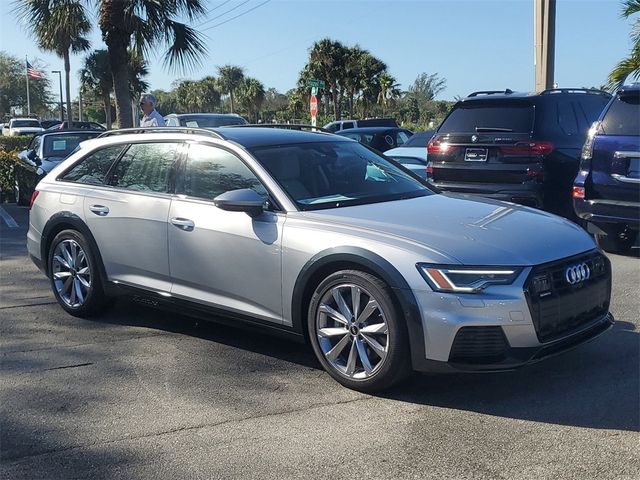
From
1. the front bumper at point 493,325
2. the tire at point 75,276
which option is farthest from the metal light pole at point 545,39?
the front bumper at point 493,325

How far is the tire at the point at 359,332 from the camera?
4094mm

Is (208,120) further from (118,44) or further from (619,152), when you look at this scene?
(619,152)

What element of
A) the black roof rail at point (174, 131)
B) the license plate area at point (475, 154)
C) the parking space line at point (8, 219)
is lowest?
the parking space line at point (8, 219)

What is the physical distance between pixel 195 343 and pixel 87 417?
1.38 m

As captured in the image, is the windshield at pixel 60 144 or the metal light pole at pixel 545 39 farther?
the metal light pole at pixel 545 39

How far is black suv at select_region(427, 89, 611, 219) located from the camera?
8.40 metres

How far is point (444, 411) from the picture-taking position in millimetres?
4035

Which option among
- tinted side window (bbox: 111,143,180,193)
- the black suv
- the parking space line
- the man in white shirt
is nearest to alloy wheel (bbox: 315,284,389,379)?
tinted side window (bbox: 111,143,180,193)

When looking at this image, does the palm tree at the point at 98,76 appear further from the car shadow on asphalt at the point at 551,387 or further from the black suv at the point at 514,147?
the car shadow on asphalt at the point at 551,387

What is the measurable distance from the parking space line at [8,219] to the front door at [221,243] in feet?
24.2

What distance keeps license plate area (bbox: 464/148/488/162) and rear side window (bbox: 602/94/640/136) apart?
1.41 m

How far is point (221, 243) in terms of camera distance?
488 cm

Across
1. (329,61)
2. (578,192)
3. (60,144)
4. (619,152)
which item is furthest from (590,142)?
(329,61)

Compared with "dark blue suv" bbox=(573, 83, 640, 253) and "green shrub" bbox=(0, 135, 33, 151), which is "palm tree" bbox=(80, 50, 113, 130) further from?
"dark blue suv" bbox=(573, 83, 640, 253)
